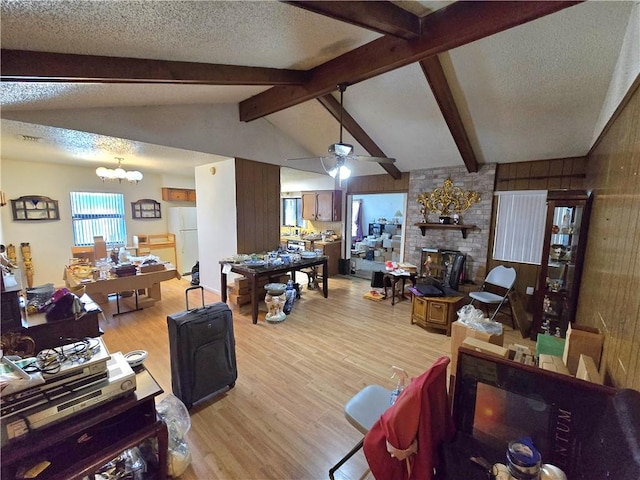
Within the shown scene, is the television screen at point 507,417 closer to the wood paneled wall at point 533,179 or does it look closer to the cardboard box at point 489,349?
the cardboard box at point 489,349

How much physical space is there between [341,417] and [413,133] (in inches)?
153

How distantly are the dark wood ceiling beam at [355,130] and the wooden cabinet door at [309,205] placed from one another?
2138 mm

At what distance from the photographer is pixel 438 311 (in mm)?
3594

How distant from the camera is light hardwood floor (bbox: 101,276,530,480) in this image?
177 cm

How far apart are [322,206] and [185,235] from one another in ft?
10.9

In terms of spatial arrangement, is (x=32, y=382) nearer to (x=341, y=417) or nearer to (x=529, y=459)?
(x=341, y=417)

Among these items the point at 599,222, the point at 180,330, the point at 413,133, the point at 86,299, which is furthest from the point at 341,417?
the point at 413,133

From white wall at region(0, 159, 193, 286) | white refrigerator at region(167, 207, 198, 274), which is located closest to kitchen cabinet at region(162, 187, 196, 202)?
white refrigerator at region(167, 207, 198, 274)

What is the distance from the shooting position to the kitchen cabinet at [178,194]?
6.64 m

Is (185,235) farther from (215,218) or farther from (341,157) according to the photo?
(341,157)

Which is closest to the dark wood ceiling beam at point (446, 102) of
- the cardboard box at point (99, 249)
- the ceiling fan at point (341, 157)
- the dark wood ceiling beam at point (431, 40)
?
the dark wood ceiling beam at point (431, 40)

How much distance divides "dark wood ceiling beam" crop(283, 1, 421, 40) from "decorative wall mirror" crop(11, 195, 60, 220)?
625 cm

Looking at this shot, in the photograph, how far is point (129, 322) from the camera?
3.79 meters

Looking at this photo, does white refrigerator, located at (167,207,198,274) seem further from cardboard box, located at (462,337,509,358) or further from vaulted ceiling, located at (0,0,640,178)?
cardboard box, located at (462,337,509,358)
